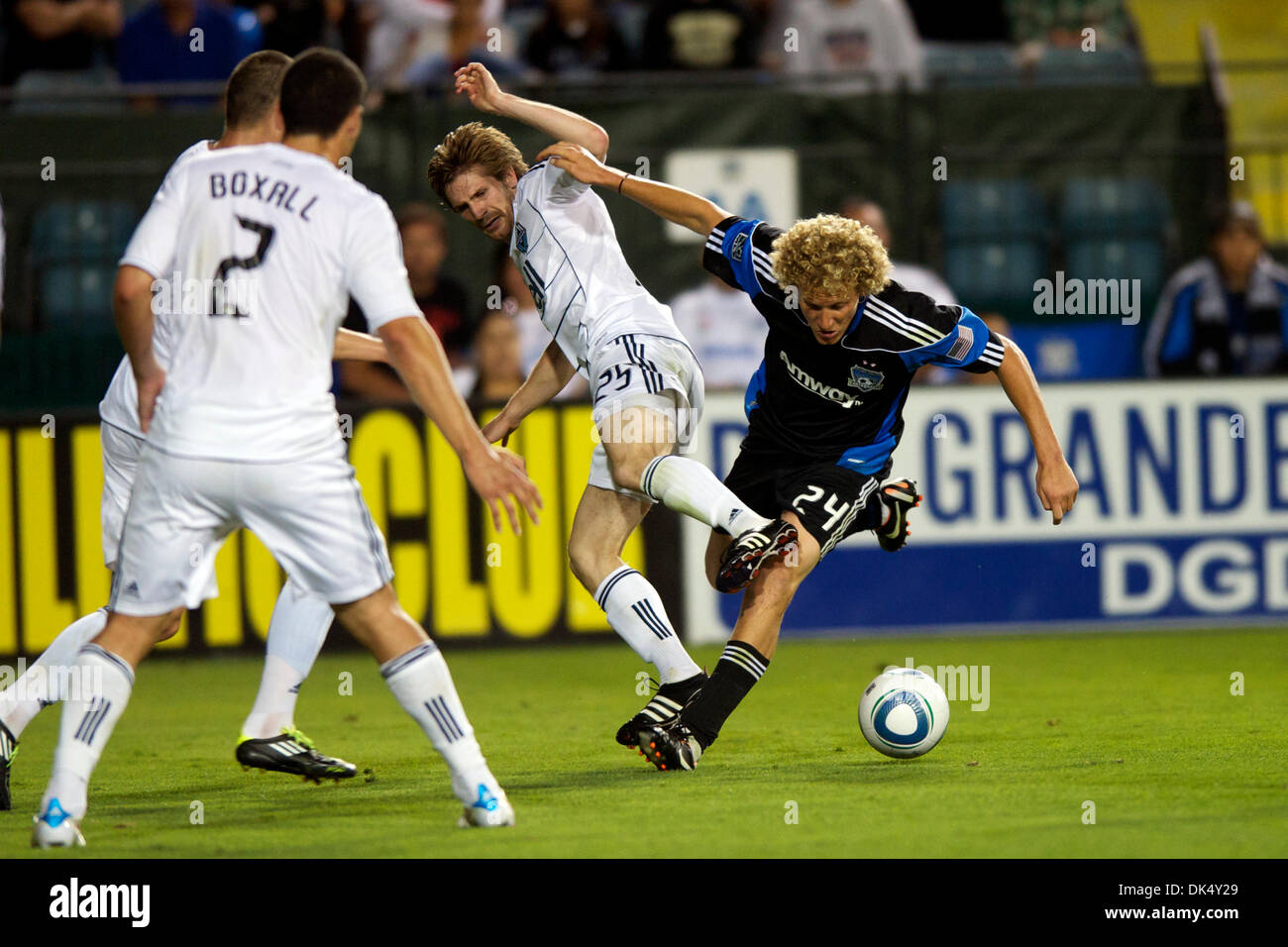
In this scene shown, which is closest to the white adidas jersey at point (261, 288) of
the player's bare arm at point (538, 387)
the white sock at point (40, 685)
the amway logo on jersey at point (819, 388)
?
the white sock at point (40, 685)

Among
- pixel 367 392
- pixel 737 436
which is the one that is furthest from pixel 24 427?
pixel 737 436

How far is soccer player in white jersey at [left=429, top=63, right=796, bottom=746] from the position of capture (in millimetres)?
6348

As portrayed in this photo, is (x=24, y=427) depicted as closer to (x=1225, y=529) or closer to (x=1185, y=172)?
(x=1225, y=529)

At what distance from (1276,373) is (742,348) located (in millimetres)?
3340

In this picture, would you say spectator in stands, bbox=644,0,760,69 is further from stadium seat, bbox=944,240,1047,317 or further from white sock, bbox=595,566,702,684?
white sock, bbox=595,566,702,684

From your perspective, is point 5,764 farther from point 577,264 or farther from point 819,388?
point 819,388

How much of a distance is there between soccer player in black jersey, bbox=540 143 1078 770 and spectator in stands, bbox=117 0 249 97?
6.82 metres

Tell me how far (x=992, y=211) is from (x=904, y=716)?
711 centimetres

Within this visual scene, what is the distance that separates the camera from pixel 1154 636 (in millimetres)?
10539

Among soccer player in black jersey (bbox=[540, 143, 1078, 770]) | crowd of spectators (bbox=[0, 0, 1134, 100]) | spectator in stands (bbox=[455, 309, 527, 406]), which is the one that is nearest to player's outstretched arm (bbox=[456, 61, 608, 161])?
soccer player in black jersey (bbox=[540, 143, 1078, 770])

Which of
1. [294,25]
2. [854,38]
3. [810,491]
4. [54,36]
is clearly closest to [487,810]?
[810,491]

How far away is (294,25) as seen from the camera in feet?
41.2

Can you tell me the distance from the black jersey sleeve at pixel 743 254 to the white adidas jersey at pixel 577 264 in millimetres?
282

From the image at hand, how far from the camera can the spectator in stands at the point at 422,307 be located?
436 inches
